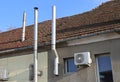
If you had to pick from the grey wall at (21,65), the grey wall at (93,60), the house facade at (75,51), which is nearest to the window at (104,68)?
the house facade at (75,51)

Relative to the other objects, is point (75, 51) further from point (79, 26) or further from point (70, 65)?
point (79, 26)

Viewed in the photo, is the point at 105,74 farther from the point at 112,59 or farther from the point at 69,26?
the point at 69,26

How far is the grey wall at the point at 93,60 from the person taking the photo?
30.5ft

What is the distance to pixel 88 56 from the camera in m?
9.59

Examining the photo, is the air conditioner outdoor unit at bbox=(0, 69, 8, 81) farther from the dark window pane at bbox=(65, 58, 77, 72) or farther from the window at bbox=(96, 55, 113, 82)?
the window at bbox=(96, 55, 113, 82)

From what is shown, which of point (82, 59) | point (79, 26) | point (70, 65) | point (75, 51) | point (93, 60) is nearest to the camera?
point (82, 59)

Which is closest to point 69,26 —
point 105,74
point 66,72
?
point 66,72

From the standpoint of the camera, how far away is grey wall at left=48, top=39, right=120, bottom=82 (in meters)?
9.30

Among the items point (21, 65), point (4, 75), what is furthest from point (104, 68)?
point (4, 75)

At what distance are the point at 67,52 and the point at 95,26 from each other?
148 cm

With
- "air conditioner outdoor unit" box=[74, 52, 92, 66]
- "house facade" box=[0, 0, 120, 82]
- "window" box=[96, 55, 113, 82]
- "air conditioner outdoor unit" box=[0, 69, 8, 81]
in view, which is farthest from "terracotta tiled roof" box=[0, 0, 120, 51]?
"air conditioner outdoor unit" box=[0, 69, 8, 81]

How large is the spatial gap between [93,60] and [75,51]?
0.84 m

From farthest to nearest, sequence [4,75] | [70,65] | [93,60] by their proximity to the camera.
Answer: [4,75]
[70,65]
[93,60]

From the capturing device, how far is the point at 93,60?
972 cm
